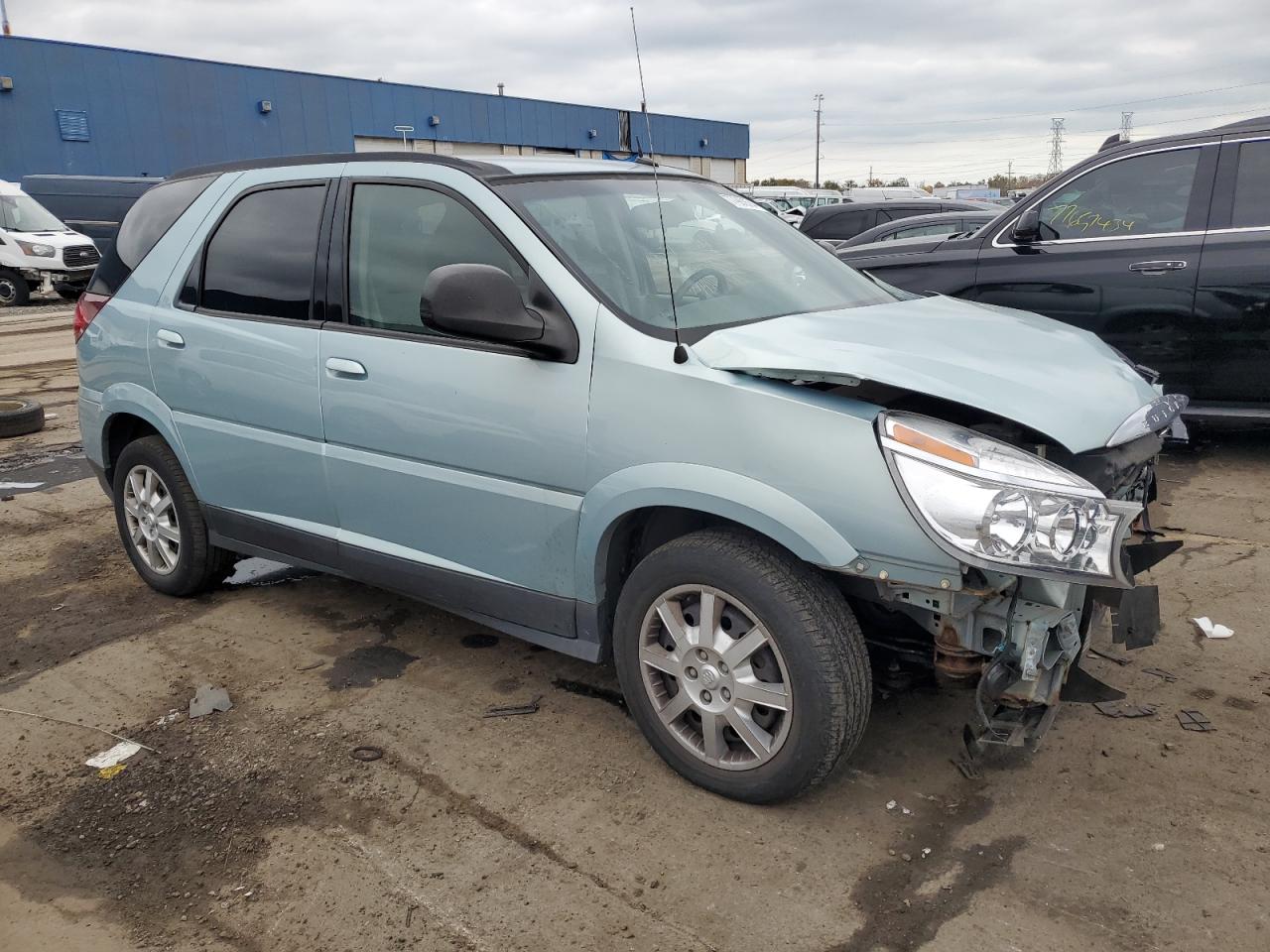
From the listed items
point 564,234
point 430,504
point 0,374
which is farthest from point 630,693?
point 0,374

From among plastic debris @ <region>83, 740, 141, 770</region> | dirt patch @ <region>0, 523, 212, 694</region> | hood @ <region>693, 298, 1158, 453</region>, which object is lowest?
plastic debris @ <region>83, 740, 141, 770</region>

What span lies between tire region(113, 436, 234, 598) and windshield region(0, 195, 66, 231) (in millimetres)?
18307

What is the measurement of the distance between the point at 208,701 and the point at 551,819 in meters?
1.52

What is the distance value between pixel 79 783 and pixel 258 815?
67 cm

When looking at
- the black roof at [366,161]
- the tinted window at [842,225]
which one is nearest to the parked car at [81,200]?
the tinted window at [842,225]

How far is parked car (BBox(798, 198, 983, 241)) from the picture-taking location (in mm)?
13133

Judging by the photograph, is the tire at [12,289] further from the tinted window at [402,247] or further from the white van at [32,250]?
the tinted window at [402,247]

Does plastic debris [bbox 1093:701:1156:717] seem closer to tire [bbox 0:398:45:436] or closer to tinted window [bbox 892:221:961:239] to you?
tire [bbox 0:398:45:436]

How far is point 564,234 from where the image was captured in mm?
3326

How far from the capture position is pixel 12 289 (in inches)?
791

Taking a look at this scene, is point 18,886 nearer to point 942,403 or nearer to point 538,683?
point 538,683

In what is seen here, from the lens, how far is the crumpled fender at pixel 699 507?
2.66 metres

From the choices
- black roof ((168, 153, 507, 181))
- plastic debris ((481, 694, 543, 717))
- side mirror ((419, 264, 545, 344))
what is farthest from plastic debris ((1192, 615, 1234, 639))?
black roof ((168, 153, 507, 181))

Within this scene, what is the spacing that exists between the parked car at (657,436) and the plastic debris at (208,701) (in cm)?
59
